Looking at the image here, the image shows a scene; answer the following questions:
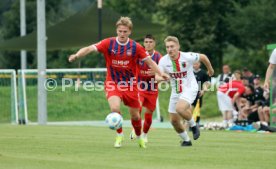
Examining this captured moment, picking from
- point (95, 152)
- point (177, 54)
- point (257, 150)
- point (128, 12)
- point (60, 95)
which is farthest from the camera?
point (128, 12)

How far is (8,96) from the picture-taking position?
31.4 m

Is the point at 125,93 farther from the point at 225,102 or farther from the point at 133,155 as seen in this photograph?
the point at 225,102

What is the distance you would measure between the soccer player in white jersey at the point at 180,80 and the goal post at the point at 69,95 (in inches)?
638

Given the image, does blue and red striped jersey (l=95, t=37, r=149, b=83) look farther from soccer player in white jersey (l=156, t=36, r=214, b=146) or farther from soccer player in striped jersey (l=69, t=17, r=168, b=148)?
soccer player in white jersey (l=156, t=36, r=214, b=146)

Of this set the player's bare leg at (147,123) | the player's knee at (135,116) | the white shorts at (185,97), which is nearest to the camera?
the player's knee at (135,116)

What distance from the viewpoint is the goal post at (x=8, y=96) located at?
31.1 metres

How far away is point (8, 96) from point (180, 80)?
55.9ft

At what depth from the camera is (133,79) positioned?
14.5m

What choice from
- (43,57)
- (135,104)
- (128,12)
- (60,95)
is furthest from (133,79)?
(128,12)

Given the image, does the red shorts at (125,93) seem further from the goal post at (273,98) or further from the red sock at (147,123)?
the goal post at (273,98)

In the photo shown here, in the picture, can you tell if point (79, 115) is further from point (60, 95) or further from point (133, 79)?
point (133, 79)

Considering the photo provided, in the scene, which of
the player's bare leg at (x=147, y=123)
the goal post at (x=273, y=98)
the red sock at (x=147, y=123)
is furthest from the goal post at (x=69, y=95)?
the red sock at (x=147, y=123)

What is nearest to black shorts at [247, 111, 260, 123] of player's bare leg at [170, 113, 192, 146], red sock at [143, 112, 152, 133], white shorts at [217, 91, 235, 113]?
white shorts at [217, 91, 235, 113]

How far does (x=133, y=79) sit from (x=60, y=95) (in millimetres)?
17641
